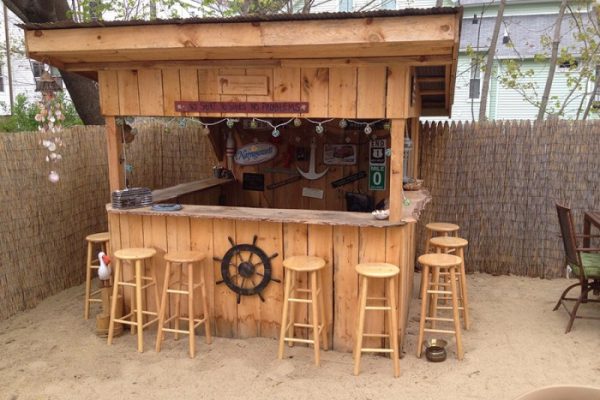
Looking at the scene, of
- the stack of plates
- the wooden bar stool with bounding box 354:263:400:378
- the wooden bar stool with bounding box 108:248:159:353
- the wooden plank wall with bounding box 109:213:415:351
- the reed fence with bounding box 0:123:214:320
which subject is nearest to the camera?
the wooden bar stool with bounding box 354:263:400:378

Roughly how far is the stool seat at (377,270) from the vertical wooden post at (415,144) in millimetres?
2220

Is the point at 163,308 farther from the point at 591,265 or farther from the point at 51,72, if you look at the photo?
the point at 591,265

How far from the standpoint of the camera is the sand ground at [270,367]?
3625mm

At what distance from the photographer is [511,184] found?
620cm

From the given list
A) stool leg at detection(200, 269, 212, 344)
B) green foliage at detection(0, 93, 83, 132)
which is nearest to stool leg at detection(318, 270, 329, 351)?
stool leg at detection(200, 269, 212, 344)

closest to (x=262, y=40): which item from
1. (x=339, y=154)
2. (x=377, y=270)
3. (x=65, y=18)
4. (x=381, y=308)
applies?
(x=377, y=270)

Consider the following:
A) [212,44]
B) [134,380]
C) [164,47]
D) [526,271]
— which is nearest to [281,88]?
[212,44]

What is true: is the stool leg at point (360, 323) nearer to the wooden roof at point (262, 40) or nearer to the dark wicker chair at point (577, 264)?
the wooden roof at point (262, 40)

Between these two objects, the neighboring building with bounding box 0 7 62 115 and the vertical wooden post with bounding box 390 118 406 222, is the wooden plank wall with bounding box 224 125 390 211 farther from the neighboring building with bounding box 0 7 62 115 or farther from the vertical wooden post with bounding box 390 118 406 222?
the neighboring building with bounding box 0 7 62 115

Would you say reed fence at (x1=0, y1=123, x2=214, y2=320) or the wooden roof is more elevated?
the wooden roof

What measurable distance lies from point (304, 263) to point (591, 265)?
2.71 meters

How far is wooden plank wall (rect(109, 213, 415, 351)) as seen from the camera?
13.4ft

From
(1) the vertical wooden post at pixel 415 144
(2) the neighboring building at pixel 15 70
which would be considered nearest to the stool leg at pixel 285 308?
(1) the vertical wooden post at pixel 415 144

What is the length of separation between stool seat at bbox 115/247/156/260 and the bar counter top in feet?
1.03
